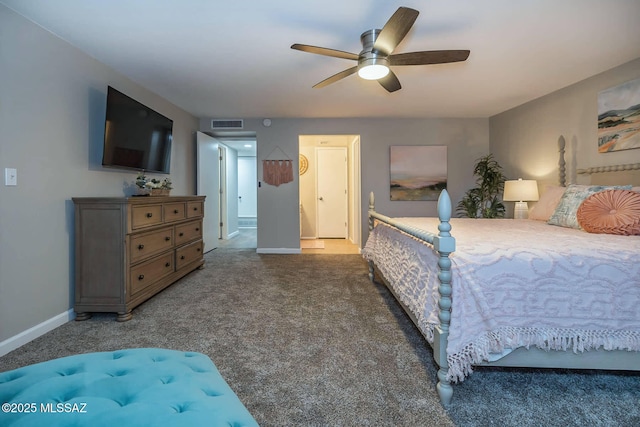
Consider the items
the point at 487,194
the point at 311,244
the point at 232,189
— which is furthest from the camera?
the point at 232,189

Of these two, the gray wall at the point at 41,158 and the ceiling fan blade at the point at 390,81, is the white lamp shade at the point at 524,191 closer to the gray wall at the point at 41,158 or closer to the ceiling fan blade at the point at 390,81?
the ceiling fan blade at the point at 390,81

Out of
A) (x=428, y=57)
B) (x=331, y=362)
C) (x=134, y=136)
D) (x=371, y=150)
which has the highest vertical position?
(x=428, y=57)

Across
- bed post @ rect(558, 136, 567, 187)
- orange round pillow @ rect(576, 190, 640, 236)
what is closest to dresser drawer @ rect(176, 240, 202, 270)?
orange round pillow @ rect(576, 190, 640, 236)

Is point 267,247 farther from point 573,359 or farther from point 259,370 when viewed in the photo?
point 573,359

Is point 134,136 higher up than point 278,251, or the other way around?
point 134,136

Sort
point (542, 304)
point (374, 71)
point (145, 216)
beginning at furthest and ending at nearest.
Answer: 1. point (145, 216)
2. point (374, 71)
3. point (542, 304)

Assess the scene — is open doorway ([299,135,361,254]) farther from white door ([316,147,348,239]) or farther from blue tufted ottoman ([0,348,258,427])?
blue tufted ottoman ([0,348,258,427])

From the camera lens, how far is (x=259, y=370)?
1771 mm

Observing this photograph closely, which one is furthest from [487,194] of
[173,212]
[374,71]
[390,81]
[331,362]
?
[173,212]

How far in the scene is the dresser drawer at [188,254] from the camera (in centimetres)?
344

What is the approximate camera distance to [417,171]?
5148 mm

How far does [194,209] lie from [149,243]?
1.12 metres

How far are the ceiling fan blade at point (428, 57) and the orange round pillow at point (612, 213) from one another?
1.42 m

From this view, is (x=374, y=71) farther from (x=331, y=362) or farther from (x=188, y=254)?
(x=188, y=254)
